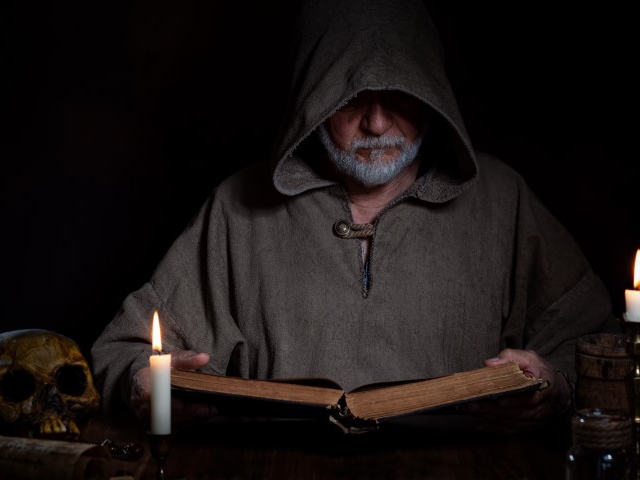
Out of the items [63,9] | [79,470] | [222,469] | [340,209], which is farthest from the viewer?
[63,9]

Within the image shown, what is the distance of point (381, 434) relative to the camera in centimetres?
Answer: 232

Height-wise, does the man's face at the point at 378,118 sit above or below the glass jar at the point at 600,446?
above

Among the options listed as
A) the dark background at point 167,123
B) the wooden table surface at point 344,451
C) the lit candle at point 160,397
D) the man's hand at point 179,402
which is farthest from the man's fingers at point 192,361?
the dark background at point 167,123

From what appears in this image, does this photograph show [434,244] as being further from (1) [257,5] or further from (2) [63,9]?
(2) [63,9]

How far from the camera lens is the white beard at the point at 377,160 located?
298cm

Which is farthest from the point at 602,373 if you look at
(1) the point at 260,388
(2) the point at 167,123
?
(2) the point at 167,123

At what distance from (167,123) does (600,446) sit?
7.70 feet

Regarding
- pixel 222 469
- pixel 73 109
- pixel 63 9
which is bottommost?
pixel 222 469

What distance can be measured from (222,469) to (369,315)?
3.24ft

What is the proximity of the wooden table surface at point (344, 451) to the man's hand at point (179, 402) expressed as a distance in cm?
3


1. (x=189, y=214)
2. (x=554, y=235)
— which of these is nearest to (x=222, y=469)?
(x=554, y=235)

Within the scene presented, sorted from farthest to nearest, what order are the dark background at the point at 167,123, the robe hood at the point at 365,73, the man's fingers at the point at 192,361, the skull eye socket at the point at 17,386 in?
the dark background at the point at 167,123 → the robe hood at the point at 365,73 → the man's fingers at the point at 192,361 → the skull eye socket at the point at 17,386

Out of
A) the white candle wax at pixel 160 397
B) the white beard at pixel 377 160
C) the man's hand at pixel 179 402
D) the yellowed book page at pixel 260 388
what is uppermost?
the white beard at pixel 377 160

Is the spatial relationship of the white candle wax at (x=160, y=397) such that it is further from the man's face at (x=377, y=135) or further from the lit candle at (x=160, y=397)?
the man's face at (x=377, y=135)
